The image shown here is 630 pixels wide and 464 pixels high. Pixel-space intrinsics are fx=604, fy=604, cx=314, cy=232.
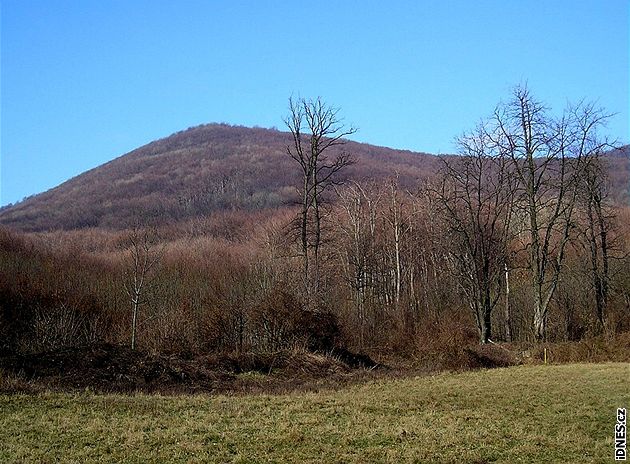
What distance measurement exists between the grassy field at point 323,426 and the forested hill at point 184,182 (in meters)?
62.8

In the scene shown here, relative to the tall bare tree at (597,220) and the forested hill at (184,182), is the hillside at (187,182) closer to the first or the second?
the forested hill at (184,182)

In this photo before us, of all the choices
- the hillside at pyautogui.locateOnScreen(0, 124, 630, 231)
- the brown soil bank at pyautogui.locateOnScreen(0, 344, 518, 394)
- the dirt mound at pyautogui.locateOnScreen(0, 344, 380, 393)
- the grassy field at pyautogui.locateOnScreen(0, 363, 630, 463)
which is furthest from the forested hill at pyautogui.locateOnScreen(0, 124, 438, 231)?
the grassy field at pyautogui.locateOnScreen(0, 363, 630, 463)

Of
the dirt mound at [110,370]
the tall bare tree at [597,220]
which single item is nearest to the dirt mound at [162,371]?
the dirt mound at [110,370]

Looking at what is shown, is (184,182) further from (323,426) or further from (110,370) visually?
(323,426)

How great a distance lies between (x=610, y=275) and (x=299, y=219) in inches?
639

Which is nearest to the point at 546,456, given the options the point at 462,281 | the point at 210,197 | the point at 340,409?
the point at 340,409

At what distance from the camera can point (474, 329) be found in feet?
101

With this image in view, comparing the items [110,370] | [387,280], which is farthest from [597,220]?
[110,370]

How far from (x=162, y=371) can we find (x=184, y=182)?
89.6 meters

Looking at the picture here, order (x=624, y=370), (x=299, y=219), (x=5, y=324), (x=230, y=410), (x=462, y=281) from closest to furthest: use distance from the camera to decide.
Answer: (x=230, y=410)
(x=624, y=370)
(x=5, y=324)
(x=299, y=219)
(x=462, y=281)

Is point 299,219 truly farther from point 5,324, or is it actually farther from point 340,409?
point 340,409

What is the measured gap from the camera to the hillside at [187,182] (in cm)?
8950

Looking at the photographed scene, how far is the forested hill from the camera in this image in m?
90.3

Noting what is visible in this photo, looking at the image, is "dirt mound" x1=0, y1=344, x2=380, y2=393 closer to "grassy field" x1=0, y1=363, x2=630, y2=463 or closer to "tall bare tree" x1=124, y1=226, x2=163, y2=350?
"tall bare tree" x1=124, y1=226, x2=163, y2=350
